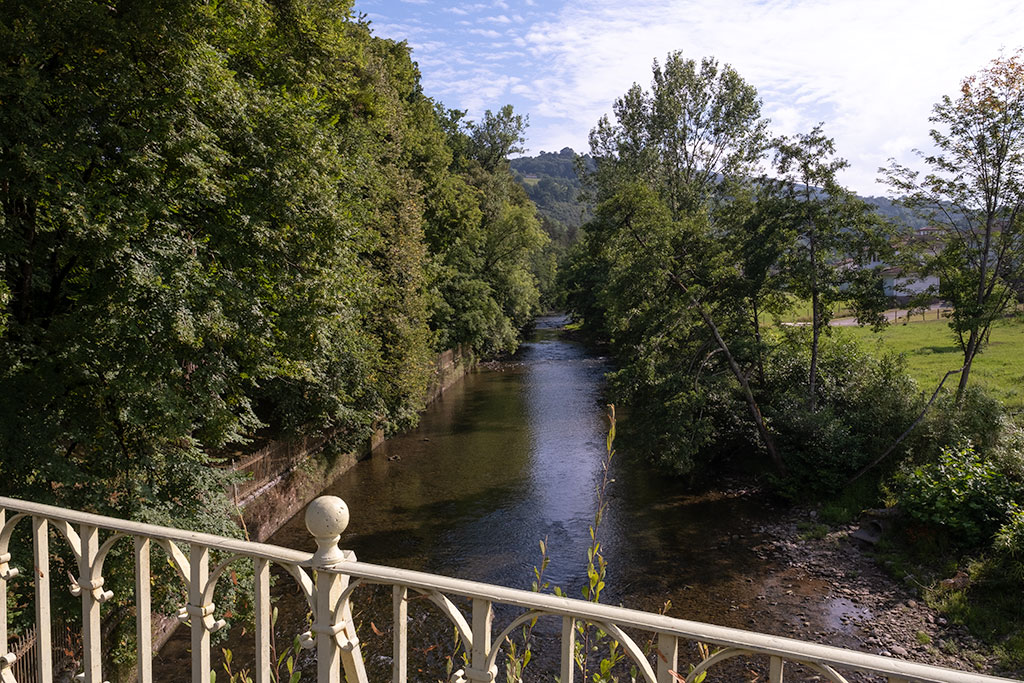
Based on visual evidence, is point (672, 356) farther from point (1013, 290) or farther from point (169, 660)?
point (169, 660)

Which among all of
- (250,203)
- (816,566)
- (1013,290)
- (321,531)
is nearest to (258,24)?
(250,203)

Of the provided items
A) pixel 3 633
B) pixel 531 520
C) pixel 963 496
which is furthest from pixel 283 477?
pixel 963 496

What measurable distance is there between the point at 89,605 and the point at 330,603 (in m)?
1.31

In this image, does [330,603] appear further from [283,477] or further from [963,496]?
[283,477]

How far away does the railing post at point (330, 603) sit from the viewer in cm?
214

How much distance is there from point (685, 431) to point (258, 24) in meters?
12.9

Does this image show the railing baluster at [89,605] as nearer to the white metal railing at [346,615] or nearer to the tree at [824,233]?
the white metal railing at [346,615]

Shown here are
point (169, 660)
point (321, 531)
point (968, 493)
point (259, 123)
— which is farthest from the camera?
point (968, 493)

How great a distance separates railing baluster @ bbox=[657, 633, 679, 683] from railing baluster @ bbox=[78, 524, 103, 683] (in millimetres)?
2175

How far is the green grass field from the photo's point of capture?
17.7 metres

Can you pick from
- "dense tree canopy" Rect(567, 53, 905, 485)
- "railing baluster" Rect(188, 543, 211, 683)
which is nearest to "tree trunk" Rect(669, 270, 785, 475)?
"dense tree canopy" Rect(567, 53, 905, 485)

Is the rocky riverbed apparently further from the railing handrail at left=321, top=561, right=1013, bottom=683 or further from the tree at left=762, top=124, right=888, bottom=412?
the railing handrail at left=321, top=561, right=1013, bottom=683

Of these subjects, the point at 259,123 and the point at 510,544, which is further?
the point at 510,544

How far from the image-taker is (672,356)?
63.3ft
